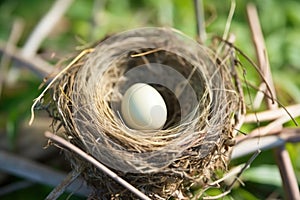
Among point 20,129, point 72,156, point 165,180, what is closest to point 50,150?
point 20,129

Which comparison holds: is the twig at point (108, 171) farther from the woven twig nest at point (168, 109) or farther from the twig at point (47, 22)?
the twig at point (47, 22)

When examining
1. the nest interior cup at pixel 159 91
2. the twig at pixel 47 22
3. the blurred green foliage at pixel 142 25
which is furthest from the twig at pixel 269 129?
the twig at pixel 47 22

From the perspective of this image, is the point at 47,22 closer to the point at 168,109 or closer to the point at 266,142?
the point at 168,109

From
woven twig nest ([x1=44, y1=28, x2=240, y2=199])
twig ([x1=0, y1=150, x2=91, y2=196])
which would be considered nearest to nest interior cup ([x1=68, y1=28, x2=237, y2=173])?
woven twig nest ([x1=44, y1=28, x2=240, y2=199])

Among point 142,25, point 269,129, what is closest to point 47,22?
point 142,25

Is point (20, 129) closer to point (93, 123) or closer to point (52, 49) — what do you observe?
point (52, 49)
